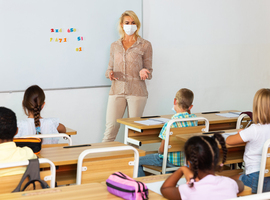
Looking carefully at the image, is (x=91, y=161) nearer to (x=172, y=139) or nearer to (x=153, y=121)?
(x=172, y=139)

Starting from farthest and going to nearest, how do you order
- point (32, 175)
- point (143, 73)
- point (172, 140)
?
point (143, 73) → point (172, 140) → point (32, 175)

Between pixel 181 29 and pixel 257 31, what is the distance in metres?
1.48

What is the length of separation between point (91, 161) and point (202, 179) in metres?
0.75

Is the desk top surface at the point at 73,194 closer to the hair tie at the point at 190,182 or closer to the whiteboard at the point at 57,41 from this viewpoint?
the hair tie at the point at 190,182

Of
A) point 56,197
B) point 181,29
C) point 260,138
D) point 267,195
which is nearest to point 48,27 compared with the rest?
point 181,29

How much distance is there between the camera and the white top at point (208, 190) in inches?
62.7

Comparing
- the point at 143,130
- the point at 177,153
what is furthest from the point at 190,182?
the point at 143,130

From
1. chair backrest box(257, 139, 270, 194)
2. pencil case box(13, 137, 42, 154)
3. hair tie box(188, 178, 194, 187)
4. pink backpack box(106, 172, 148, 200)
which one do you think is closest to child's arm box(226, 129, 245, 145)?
chair backrest box(257, 139, 270, 194)

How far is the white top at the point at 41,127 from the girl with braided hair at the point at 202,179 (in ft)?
4.84

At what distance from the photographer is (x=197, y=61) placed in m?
5.40

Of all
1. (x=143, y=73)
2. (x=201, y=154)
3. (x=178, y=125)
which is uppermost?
(x=143, y=73)

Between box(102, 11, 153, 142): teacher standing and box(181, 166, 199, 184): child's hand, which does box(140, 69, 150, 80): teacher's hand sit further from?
box(181, 166, 199, 184): child's hand

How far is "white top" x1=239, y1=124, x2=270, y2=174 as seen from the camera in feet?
8.28

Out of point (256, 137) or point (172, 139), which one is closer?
point (256, 137)
